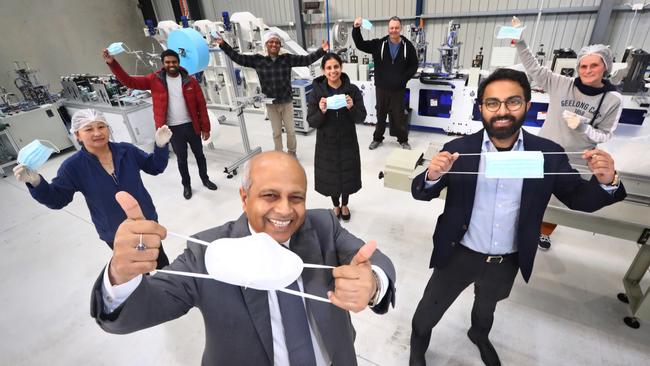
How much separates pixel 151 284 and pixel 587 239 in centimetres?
341

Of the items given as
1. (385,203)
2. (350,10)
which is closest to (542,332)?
(385,203)

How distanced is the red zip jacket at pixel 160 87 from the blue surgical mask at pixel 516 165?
10.3ft

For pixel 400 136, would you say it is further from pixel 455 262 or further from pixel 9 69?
pixel 9 69

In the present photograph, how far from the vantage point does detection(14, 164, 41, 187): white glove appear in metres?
1.62

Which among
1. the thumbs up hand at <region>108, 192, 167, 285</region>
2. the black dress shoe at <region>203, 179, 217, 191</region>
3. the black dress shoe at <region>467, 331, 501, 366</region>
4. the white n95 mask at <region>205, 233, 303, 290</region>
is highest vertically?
the thumbs up hand at <region>108, 192, 167, 285</region>

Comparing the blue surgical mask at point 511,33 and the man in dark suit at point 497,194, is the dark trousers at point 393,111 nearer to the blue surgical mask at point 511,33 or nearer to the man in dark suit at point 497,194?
the blue surgical mask at point 511,33

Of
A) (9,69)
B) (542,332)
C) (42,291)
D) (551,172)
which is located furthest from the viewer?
(9,69)

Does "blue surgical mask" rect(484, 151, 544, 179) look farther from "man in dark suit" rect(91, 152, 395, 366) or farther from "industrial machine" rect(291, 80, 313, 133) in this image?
"industrial machine" rect(291, 80, 313, 133)

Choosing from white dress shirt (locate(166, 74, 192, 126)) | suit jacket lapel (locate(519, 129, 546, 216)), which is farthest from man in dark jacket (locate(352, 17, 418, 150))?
suit jacket lapel (locate(519, 129, 546, 216))

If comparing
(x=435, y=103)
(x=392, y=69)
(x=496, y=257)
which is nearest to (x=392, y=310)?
(x=496, y=257)

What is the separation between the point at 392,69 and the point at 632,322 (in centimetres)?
347

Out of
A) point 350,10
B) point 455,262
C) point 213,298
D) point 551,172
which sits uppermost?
point 350,10

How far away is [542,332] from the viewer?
6.82 ft

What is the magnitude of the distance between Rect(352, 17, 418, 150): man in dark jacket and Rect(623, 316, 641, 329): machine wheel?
123 inches
